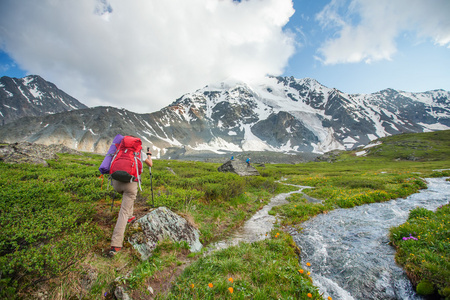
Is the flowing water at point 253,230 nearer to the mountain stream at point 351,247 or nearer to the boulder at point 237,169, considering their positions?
the mountain stream at point 351,247

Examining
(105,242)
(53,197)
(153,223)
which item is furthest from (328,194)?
(53,197)

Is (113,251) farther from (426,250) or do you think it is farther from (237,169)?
(237,169)

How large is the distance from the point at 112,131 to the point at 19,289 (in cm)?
18973

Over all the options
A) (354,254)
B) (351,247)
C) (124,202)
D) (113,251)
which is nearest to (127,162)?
(124,202)

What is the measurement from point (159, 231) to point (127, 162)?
9.05ft

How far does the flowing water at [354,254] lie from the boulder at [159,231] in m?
4.37

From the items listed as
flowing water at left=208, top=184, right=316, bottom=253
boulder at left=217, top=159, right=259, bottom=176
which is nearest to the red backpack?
flowing water at left=208, top=184, right=316, bottom=253

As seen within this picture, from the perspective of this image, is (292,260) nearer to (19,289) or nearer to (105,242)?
(105,242)

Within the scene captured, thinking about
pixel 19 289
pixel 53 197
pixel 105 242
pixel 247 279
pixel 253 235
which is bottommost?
pixel 253 235

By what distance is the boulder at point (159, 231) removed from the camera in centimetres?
599

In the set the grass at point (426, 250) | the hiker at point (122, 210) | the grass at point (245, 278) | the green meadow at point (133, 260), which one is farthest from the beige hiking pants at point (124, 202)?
the grass at point (426, 250)

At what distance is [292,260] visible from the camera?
20.1ft

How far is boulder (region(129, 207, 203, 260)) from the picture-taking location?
19.7 ft

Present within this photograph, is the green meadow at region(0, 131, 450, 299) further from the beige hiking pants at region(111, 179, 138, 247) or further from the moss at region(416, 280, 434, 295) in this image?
the beige hiking pants at region(111, 179, 138, 247)
